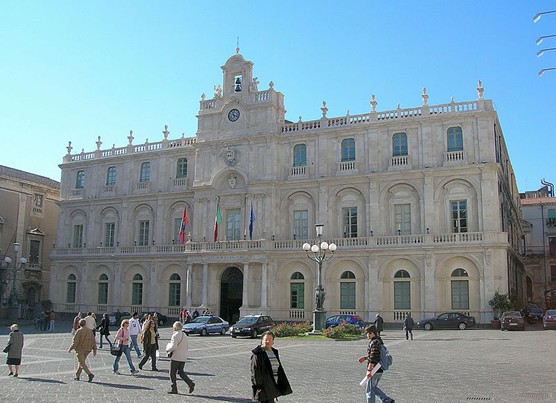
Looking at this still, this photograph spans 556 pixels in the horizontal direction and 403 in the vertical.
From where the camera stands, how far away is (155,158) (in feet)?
174

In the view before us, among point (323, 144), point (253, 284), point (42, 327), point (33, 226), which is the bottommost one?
point (42, 327)

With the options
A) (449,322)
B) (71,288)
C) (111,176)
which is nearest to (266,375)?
(449,322)

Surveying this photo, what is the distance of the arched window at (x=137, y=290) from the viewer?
51.9 meters

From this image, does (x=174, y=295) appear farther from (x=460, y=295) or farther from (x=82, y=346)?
(x=82, y=346)

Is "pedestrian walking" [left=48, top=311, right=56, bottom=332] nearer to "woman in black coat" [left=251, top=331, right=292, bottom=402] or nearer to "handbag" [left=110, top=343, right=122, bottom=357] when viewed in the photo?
"handbag" [left=110, top=343, right=122, bottom=357]

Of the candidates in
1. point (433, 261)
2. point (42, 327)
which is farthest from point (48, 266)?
point (433, 261)

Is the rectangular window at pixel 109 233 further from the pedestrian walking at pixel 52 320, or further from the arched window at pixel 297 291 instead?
the arched window at pixel 297 291

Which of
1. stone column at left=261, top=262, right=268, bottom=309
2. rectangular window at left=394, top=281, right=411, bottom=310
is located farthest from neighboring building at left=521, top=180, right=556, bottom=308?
stone column at left=261, top=262, right=268, bottom=309

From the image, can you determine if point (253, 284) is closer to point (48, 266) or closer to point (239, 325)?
point (239, 325)

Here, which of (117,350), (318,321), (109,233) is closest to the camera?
(117,350)

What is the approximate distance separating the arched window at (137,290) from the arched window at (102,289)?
9.91 ft

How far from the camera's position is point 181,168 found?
52.1 meters

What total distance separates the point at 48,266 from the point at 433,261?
133 ft

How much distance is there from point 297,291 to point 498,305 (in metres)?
14.5
